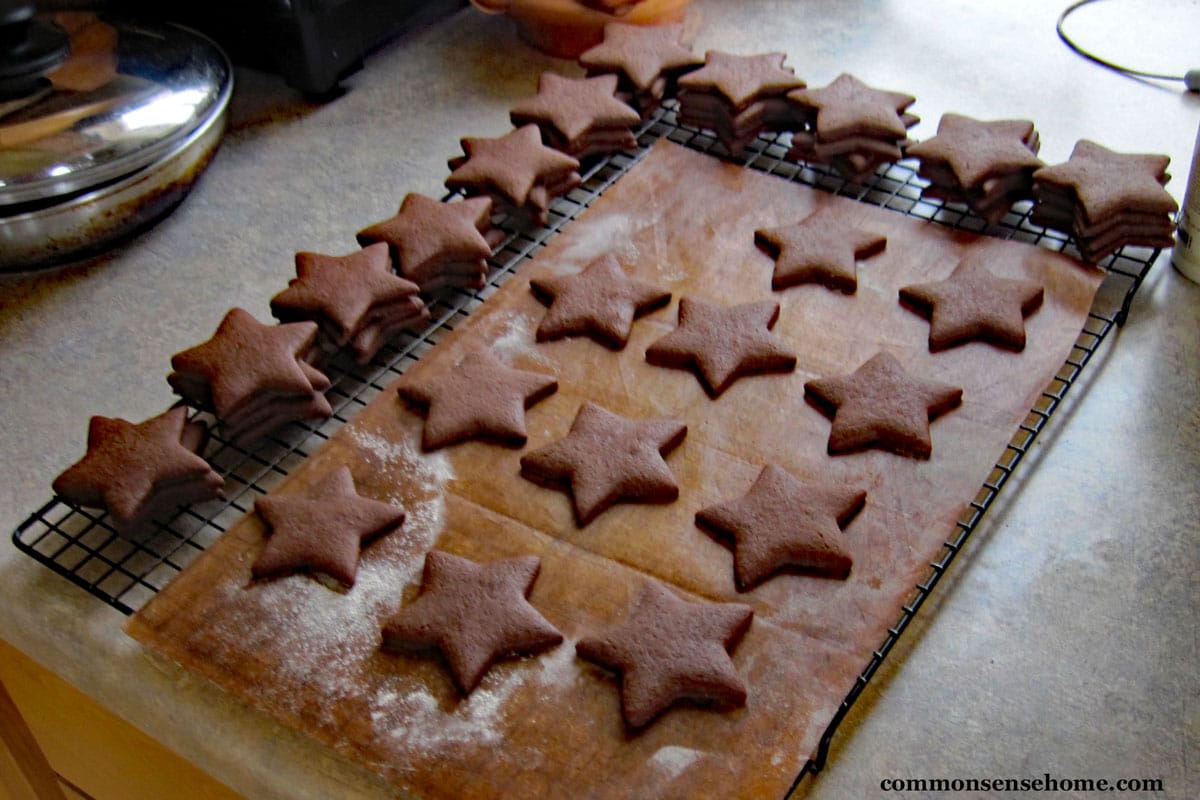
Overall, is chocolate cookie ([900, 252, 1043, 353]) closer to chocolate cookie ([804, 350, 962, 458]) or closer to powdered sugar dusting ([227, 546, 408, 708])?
chocolate cookie ([804, 350, 962, 458])

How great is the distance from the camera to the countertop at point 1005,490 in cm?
80

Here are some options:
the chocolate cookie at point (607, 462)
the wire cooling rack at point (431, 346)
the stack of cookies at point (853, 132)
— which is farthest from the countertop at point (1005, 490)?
the chocolate cookie at point (607, 462)

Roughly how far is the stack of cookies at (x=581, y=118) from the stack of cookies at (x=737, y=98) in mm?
76

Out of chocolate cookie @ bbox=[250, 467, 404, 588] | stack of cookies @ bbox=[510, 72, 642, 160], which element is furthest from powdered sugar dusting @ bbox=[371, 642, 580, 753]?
stack of cookies @ bbox=[510, 72, 642, 160]

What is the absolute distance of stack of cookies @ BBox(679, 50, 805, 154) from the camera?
50.4 inches

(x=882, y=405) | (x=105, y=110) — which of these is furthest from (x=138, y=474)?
(x=882, y=405)

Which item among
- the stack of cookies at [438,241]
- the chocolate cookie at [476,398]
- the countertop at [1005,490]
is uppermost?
the stack of cookies at [438,241]

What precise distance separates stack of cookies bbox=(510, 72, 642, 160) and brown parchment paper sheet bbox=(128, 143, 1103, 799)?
0.11 meters

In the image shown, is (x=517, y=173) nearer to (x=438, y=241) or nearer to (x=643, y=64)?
(x=438, y=241)

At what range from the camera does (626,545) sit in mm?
895

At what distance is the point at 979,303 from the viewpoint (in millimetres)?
1066

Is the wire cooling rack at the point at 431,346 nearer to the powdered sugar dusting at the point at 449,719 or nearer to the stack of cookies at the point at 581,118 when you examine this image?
the stack of cookies at the point at 581,118

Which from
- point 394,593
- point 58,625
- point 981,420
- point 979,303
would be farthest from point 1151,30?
point 58,625

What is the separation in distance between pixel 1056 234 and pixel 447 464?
2.26ft
